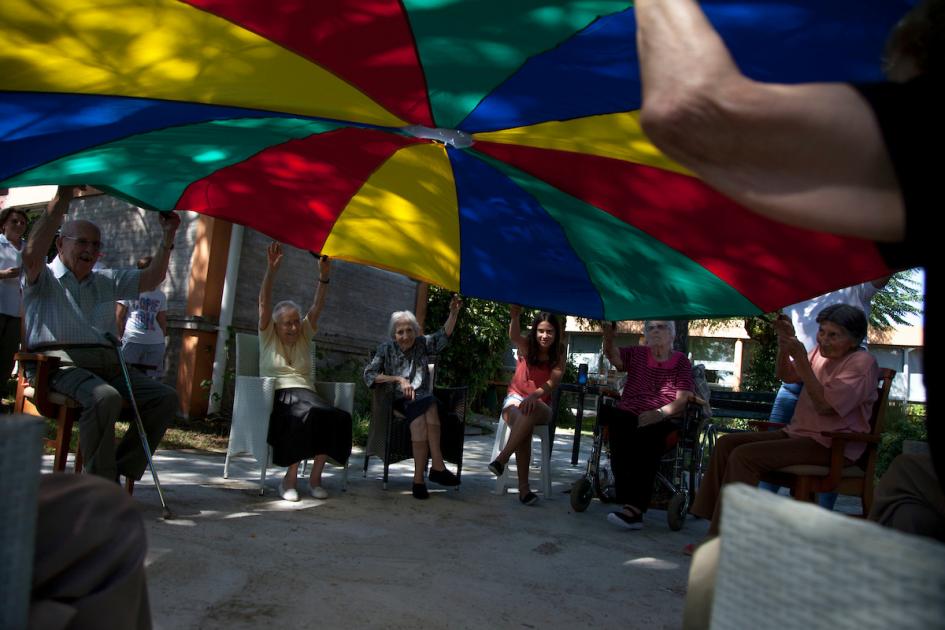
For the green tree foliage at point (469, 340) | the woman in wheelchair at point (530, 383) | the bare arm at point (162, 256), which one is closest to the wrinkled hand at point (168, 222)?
the bare arm at point (162, 256)

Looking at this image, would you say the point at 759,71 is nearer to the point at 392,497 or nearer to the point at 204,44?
the point at 204,44

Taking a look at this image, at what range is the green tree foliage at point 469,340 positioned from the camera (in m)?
11.9

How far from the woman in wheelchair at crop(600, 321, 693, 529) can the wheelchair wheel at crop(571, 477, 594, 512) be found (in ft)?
0.64

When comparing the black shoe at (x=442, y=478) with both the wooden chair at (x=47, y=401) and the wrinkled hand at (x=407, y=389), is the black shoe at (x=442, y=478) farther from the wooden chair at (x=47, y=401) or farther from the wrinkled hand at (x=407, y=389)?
the wooden chair at (x=47, y=401)

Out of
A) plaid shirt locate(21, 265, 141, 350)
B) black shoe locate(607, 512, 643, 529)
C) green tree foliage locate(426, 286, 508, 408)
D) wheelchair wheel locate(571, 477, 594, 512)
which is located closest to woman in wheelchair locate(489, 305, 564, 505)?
wheelchair wheel locate(571, 477, 594, 512)

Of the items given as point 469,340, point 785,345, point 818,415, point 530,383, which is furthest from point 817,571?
point 469,340

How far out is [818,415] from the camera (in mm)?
3889

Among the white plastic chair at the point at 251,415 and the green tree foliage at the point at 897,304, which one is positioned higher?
the green tree foliage at the point at 897,304

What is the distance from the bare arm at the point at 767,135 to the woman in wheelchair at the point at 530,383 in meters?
4.52

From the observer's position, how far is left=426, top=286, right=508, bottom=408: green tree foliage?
11.9 metres

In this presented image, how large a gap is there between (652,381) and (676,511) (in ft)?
2.92

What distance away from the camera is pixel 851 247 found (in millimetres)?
3084

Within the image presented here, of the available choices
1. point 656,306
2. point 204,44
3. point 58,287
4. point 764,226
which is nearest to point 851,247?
point 764,226

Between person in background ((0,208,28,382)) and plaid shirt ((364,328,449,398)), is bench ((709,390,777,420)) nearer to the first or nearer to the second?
plaid shirt ((364,328,449,398))
